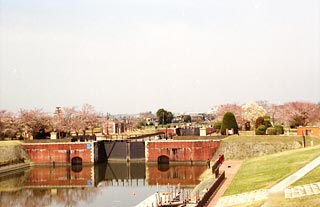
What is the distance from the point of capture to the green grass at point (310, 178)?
26.1 meters

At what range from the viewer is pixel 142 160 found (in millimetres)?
61906

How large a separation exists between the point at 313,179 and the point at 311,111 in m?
60.4

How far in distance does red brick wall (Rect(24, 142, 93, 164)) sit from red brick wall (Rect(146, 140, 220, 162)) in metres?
8.83

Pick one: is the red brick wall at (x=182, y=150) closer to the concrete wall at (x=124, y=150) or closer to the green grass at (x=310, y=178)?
the concrete wall at (x=124, y=150)

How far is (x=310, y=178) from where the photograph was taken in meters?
26.9

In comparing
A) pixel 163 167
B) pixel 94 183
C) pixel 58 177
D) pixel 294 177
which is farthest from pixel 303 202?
pixel 58 177

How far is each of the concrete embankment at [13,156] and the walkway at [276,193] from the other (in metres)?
38.3

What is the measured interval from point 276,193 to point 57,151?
43286mm

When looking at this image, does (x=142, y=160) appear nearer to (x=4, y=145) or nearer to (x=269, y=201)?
(x=4, y=145)

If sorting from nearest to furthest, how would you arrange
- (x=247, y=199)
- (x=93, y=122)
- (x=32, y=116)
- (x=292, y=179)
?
Result: 1. (x=247, y=199)
2. (x=292, y=179)
3. (x=32, y=116)
4. (x=93, y=122)

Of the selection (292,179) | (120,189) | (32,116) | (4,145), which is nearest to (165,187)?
(120,189)

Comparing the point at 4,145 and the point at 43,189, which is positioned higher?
the point at 4,145

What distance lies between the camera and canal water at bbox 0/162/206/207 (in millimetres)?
38500

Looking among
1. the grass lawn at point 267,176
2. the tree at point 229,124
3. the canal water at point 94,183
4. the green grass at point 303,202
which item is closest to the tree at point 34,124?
the canal water at point 94,183
